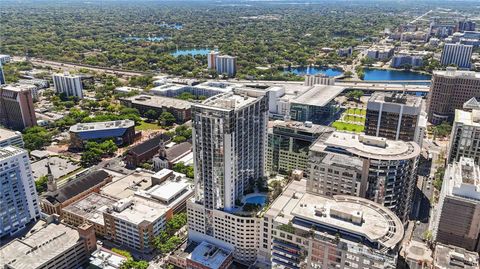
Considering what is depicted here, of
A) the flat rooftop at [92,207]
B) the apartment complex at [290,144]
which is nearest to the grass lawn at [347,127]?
the apartment complex at [290,144]

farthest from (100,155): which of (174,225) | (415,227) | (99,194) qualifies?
(415,227)

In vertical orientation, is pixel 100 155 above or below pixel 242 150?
below

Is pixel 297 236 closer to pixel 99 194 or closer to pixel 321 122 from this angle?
pixel 99 194

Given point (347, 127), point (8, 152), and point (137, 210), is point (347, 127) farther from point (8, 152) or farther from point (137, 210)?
point (8, 152)

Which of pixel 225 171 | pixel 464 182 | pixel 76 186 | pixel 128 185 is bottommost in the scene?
pixel 128 185

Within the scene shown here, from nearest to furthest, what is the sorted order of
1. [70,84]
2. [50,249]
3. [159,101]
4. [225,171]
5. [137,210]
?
[50,249], [225,171], [137,210], [159,101], [70,84]

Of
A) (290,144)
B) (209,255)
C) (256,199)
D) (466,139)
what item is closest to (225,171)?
(256,199)
